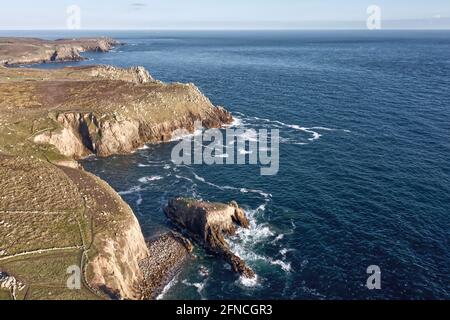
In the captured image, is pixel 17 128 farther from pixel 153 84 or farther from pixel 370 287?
pixel 370 287

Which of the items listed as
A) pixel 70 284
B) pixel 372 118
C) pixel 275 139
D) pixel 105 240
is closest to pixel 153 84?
pixel 275 139

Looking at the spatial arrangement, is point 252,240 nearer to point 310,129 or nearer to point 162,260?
point 162,260

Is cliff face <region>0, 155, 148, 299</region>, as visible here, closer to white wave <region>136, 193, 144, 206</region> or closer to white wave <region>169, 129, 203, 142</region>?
white wave <region>136, 193, 144, 206</region>

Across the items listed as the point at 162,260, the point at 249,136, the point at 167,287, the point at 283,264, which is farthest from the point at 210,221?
the point at 249,136

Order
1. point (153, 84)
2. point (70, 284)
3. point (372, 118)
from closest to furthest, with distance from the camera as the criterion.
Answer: point (70, 284), point (372, 118), point (153, 84)

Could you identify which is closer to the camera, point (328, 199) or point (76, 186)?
point (76, 186)
